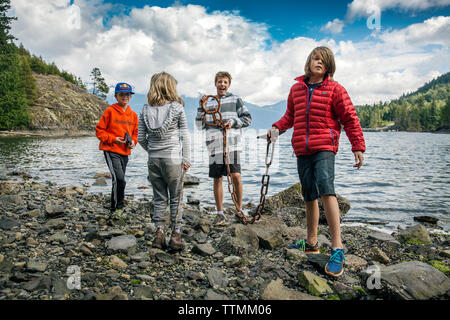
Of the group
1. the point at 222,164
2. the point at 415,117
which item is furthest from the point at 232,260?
the point at 415,117

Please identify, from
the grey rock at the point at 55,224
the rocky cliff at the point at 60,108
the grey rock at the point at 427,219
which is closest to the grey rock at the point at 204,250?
the grey rock at the point at 55,224

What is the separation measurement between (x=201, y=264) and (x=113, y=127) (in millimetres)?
3535

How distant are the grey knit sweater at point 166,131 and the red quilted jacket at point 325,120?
1656 millimetres

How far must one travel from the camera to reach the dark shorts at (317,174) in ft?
11.1

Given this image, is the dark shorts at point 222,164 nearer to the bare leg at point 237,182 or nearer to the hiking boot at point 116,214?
the bare leg at point 237,182

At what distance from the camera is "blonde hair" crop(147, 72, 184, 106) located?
3.96m

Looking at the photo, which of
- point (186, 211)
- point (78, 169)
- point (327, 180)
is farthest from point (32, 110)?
point (327, 180)

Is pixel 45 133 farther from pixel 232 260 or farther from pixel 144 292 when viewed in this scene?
pixel 144 292

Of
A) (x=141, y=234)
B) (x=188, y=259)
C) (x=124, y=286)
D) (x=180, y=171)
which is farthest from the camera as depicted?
(x=141, y=234)

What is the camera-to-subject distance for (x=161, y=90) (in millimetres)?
3984

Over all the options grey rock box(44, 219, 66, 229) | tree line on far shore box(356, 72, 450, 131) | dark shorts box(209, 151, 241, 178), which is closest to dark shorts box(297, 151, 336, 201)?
dark shorts box(209, 151, 241, 178)

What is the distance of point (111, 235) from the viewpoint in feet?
14.4

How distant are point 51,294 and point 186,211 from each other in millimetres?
4329

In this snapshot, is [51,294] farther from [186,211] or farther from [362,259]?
[186,211]
